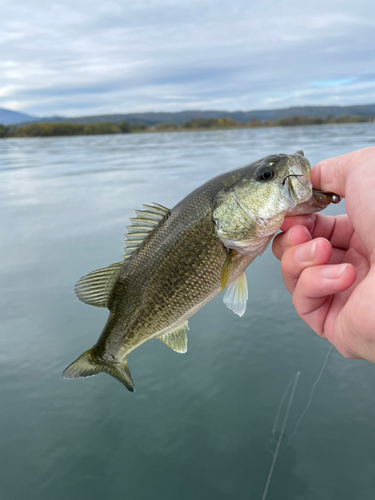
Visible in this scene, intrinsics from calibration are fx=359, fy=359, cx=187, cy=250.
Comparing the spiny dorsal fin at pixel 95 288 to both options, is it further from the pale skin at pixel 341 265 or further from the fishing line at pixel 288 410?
the fishing line at pixel 288 410

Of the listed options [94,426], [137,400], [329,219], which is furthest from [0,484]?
[329,219]

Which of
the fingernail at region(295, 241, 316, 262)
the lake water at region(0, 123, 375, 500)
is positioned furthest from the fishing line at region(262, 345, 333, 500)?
the fingernail at region(295, 241, 316, 262)

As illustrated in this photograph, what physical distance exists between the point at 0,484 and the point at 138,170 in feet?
35.1

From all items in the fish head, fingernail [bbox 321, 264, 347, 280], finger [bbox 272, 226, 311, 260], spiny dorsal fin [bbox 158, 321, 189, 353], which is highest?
the fish head

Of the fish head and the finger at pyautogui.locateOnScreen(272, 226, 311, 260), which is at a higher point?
the fish head

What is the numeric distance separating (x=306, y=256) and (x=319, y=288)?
0.20 metres

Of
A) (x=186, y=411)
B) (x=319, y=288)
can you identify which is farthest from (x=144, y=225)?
(x=186, y=411)

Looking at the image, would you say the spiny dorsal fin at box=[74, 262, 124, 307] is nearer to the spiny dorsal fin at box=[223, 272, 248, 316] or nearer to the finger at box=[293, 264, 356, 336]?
the spiny dorsal fin at box=[223, 272, 248, 316]

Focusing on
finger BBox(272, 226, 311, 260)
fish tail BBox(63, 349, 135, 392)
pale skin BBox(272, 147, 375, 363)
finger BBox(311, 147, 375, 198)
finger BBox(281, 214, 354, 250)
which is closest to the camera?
pale skin BBox(272, 147, 375, 363)

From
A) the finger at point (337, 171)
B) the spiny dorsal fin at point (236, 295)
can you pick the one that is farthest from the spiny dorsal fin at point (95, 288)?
the finger at point (337, 171)

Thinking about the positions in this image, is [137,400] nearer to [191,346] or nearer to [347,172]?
[191,346]

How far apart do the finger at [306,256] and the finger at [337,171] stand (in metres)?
0.37

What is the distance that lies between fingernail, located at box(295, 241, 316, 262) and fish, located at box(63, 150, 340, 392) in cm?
18

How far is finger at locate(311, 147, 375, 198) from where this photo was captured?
203cm
